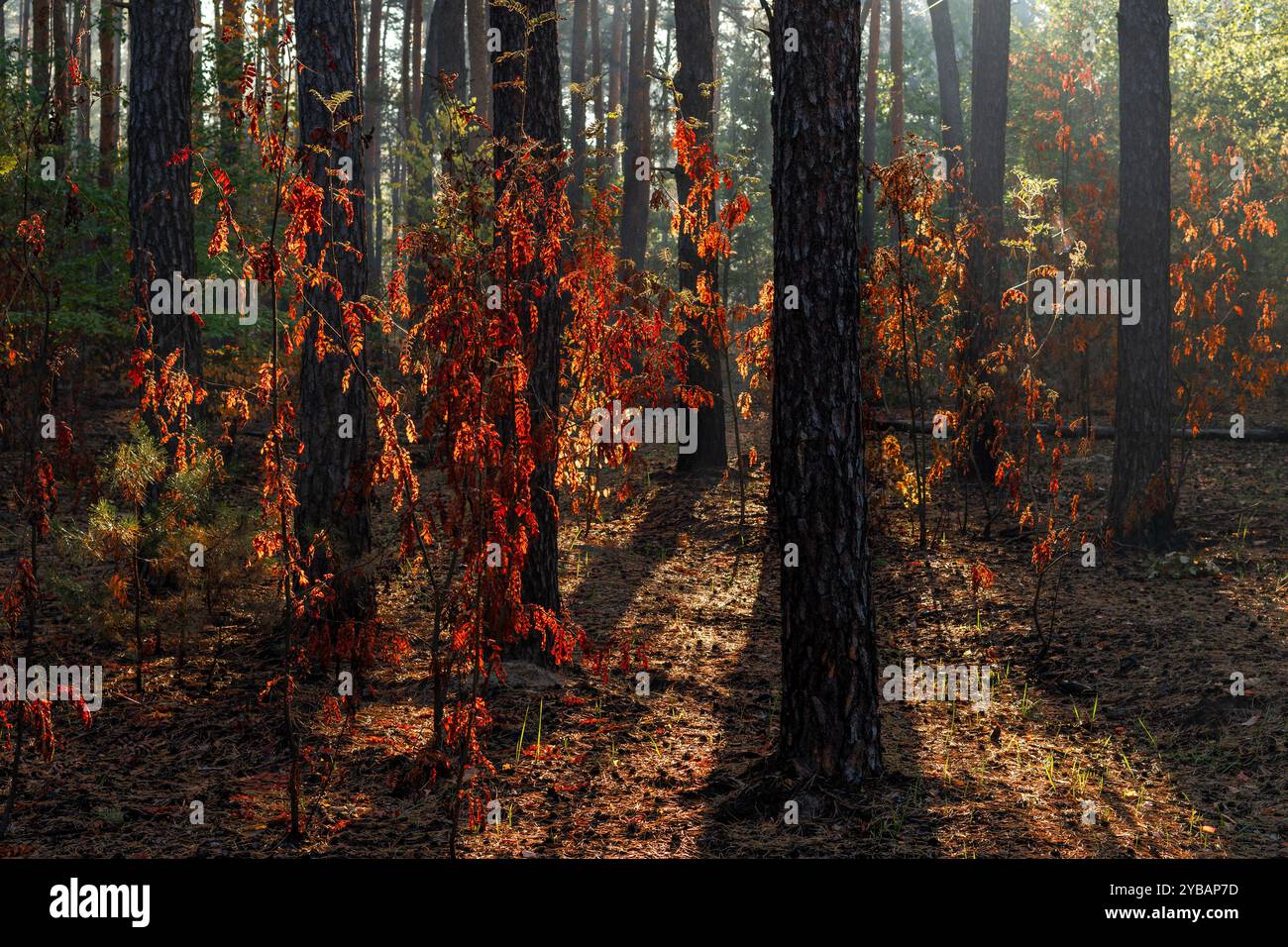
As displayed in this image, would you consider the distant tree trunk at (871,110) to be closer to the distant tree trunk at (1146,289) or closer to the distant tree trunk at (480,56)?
the distant tree trunk at (480,56)

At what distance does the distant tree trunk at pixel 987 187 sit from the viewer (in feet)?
32.4

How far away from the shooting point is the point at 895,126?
919 inches

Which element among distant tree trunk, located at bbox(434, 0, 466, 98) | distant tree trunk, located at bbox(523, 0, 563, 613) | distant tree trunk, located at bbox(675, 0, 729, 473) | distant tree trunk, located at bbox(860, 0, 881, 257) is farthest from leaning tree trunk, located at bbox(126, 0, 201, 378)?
distant tree trunk, located at bbox(860, 0, 881, 257)

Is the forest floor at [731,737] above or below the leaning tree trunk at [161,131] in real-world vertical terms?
below

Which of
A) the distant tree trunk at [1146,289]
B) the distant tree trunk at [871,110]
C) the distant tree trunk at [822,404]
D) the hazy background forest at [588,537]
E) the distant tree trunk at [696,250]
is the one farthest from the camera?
the distant tree trunk at [871,110]

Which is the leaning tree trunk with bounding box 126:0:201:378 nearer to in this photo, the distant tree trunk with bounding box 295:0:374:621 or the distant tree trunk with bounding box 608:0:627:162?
the distant tree trunk with bounding box 295:0:374:621

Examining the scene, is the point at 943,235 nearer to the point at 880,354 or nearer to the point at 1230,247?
the point at 880,354

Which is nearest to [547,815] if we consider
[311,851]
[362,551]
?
[311,851]

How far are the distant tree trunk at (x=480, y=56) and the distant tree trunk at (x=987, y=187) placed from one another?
9.02 metres

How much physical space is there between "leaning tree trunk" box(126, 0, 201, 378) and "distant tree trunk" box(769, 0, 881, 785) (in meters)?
4.91

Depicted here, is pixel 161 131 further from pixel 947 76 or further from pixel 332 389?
pixel 947 76

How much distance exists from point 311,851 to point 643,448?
9.54 metres

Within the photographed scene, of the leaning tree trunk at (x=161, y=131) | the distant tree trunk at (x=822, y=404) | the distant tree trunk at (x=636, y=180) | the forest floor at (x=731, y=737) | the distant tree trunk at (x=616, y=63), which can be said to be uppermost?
the distant tree trunk at (x=616, y=63)

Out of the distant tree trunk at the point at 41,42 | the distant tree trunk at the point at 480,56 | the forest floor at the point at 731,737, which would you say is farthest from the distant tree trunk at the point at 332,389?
the distant tree trunk at the point at 480,56
